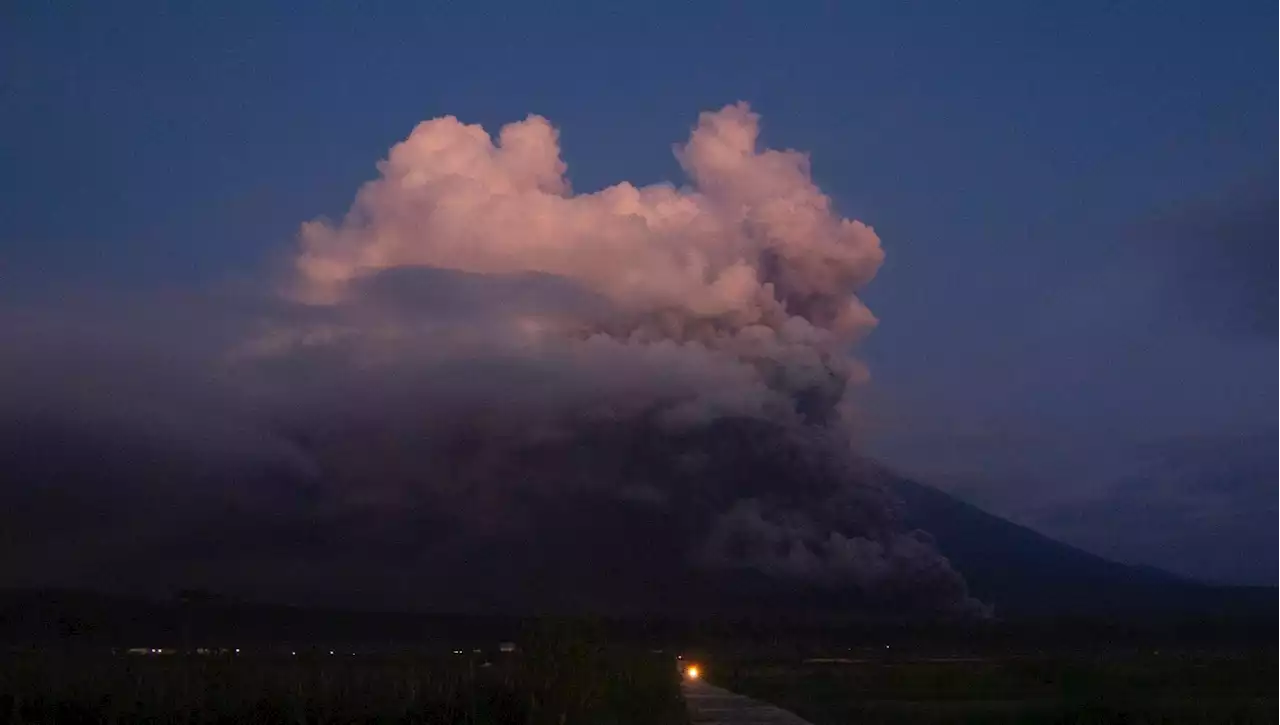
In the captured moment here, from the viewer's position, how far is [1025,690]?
69.4 meters

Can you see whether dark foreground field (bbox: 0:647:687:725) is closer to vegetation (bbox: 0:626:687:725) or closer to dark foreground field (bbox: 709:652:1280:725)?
vegetation (bbox: 0:626:687:725)

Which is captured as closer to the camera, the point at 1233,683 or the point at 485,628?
the point at 1233,683

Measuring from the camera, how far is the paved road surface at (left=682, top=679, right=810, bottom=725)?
145ft

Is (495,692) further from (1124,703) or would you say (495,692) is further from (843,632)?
(843,632)

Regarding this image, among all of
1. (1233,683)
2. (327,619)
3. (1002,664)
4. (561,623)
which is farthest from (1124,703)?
(327,619)

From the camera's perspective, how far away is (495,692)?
1503 inches

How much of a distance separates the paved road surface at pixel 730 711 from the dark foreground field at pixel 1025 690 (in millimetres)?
1266

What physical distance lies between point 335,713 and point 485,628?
150m

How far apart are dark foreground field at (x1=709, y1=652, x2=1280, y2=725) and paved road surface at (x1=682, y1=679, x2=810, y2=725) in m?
1.27

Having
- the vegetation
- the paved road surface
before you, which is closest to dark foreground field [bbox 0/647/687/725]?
the vegetation

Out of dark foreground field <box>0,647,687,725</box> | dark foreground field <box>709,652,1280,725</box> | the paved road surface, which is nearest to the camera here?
dark foreground field <box>0,647,687,725</box>

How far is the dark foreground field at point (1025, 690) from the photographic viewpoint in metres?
47.6

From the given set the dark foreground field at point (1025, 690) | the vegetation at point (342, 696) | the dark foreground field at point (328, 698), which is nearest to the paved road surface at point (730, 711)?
the dark foreground field at point (1025, 690)

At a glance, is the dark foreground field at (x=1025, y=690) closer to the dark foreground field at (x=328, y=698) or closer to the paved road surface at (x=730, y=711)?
the paved road surface at (x=730, y=711)
